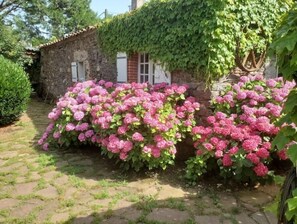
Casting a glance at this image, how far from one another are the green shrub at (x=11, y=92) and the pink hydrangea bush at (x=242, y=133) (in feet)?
19.8

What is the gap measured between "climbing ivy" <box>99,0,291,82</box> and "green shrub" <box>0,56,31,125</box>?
4.23m

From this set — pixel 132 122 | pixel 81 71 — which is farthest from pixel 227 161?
pixel 81 71

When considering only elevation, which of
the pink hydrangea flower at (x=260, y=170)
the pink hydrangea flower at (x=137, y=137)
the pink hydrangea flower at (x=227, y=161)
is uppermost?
the pink hydrangea flower at (x=137, y=137)

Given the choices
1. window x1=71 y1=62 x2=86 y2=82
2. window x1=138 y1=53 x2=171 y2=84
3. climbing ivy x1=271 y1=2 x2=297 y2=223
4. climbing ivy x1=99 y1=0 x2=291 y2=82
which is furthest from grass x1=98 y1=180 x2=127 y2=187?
window x1=71 y1=62 x2=86 y2=82

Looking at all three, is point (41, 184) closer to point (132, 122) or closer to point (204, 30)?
point (132, 122)

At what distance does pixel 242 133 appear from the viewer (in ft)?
13.0

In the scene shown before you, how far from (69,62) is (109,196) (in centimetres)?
846

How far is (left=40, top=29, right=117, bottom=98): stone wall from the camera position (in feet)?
28.0

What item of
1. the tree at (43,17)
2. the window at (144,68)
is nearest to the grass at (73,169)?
the window at (144,68)

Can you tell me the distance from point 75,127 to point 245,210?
3410 millimetres

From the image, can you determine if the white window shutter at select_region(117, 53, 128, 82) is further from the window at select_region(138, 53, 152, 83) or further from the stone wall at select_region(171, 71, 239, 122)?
the stone wall at select_region(171, 71, 239, 122)

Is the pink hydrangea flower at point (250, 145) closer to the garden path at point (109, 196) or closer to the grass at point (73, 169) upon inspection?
the garden path at point (109, 196)

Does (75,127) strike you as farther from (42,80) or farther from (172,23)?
(42,80)

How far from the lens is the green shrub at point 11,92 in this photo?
780cm
